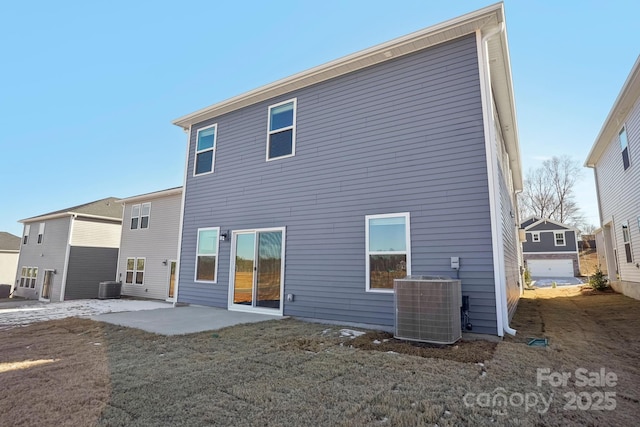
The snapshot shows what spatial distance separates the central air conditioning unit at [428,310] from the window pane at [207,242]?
5395mm

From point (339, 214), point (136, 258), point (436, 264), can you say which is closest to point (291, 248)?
point (339, 214)

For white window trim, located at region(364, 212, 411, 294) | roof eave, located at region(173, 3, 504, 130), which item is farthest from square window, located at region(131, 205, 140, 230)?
white window trim, located at region(364, 212, 411, 294)

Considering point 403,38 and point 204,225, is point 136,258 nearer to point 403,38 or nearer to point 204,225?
point 204,225

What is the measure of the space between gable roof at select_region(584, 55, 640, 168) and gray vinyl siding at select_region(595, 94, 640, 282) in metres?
0.13

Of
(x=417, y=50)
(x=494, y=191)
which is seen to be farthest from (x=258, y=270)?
(x=417, y=50)

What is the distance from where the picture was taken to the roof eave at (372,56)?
5.37 m

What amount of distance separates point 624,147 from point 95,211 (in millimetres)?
23174

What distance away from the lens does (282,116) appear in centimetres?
789

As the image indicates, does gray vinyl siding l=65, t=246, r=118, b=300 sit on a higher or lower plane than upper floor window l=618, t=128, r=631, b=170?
lower

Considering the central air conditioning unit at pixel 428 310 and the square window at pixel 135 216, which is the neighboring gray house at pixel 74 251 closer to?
the square window at pixel 135 216

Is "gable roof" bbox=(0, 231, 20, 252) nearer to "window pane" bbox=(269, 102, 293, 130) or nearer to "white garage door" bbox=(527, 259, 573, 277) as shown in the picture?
"window pane" bbox=(269, 102, 293, 130)

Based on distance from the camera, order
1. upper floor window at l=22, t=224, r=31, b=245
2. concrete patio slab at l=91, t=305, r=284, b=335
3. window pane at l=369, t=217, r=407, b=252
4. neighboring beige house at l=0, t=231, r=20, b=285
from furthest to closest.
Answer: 1. neighboring beige house at l=0, t=231, r=20, b=285
2. upper floor window at l=22, t=224, r=31, b=245
3. window pane at l=369, t=217, r=407, b=252
4. concrete patio slab at l=91, t=305, r=284, b=335

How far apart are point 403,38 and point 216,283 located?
22.4 feet

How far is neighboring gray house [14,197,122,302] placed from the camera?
1713 centimetres
